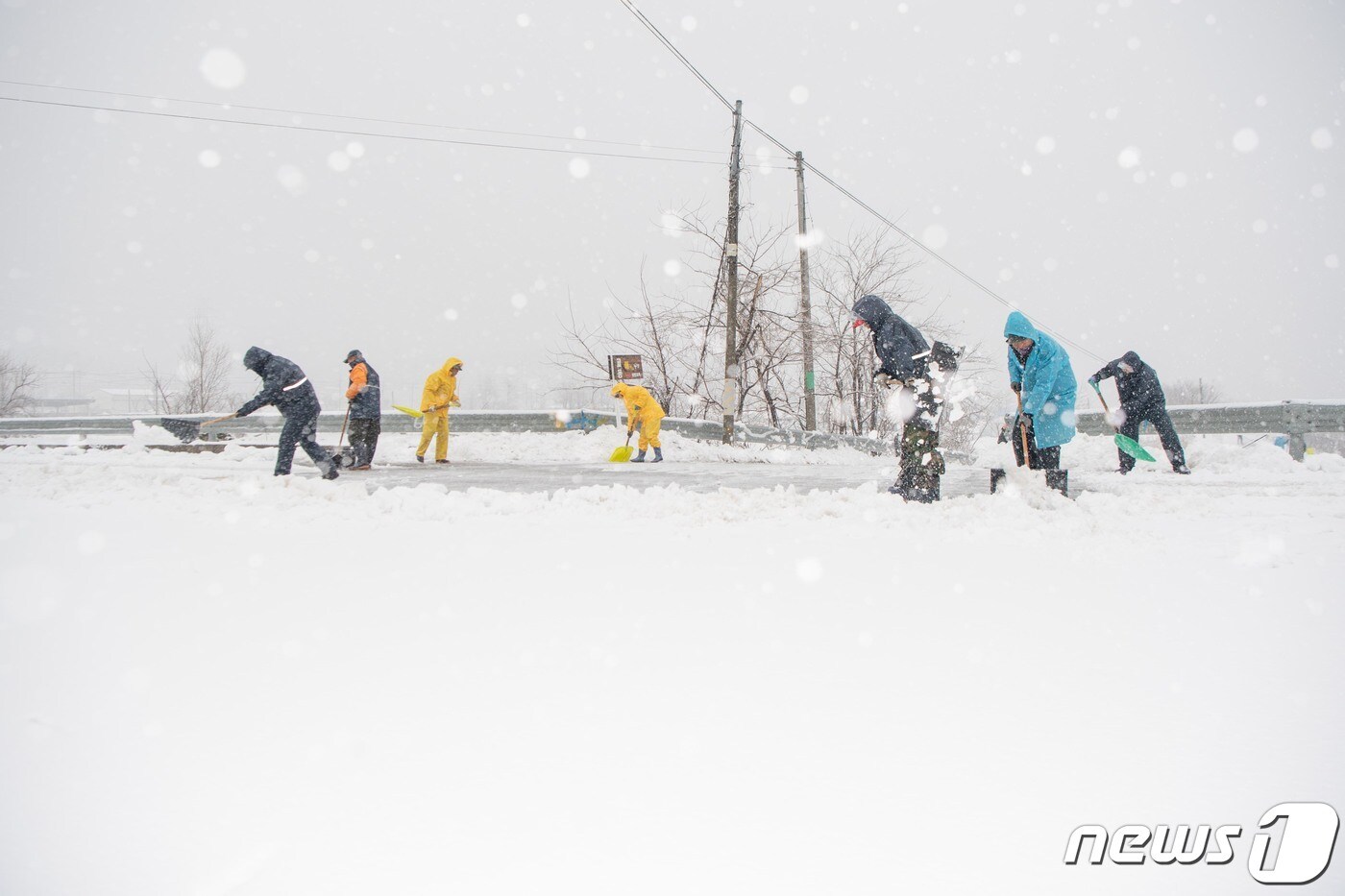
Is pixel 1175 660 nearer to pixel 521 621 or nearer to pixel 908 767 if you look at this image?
pixel 908 767

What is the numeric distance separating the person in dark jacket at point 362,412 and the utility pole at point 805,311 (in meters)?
11.4

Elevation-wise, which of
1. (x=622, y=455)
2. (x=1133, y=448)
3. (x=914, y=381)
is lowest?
(x=622, y=455)

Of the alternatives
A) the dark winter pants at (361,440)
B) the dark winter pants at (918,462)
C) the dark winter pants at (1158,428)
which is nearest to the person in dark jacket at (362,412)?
the dark winter pants at (361,440)

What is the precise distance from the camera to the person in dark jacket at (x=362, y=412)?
10969 mm

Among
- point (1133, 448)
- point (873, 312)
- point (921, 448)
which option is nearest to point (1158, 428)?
point (1133, 448)

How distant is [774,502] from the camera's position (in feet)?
19.0

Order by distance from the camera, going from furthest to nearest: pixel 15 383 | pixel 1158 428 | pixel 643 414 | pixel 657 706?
pixel 15 383 → pixel 643 414 → pixel 1158 428 → pixel 657 706

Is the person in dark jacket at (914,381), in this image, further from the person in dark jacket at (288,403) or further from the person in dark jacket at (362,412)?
the person in dark jacket at (362,412)

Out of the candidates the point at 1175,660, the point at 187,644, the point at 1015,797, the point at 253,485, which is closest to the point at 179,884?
the point at 187,644

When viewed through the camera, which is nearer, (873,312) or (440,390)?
(873,312)

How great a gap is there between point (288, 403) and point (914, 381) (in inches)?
287

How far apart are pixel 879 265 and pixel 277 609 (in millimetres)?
25394

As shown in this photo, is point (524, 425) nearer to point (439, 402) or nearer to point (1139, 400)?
point (439, 402)

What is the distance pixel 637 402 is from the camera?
1242 cm
